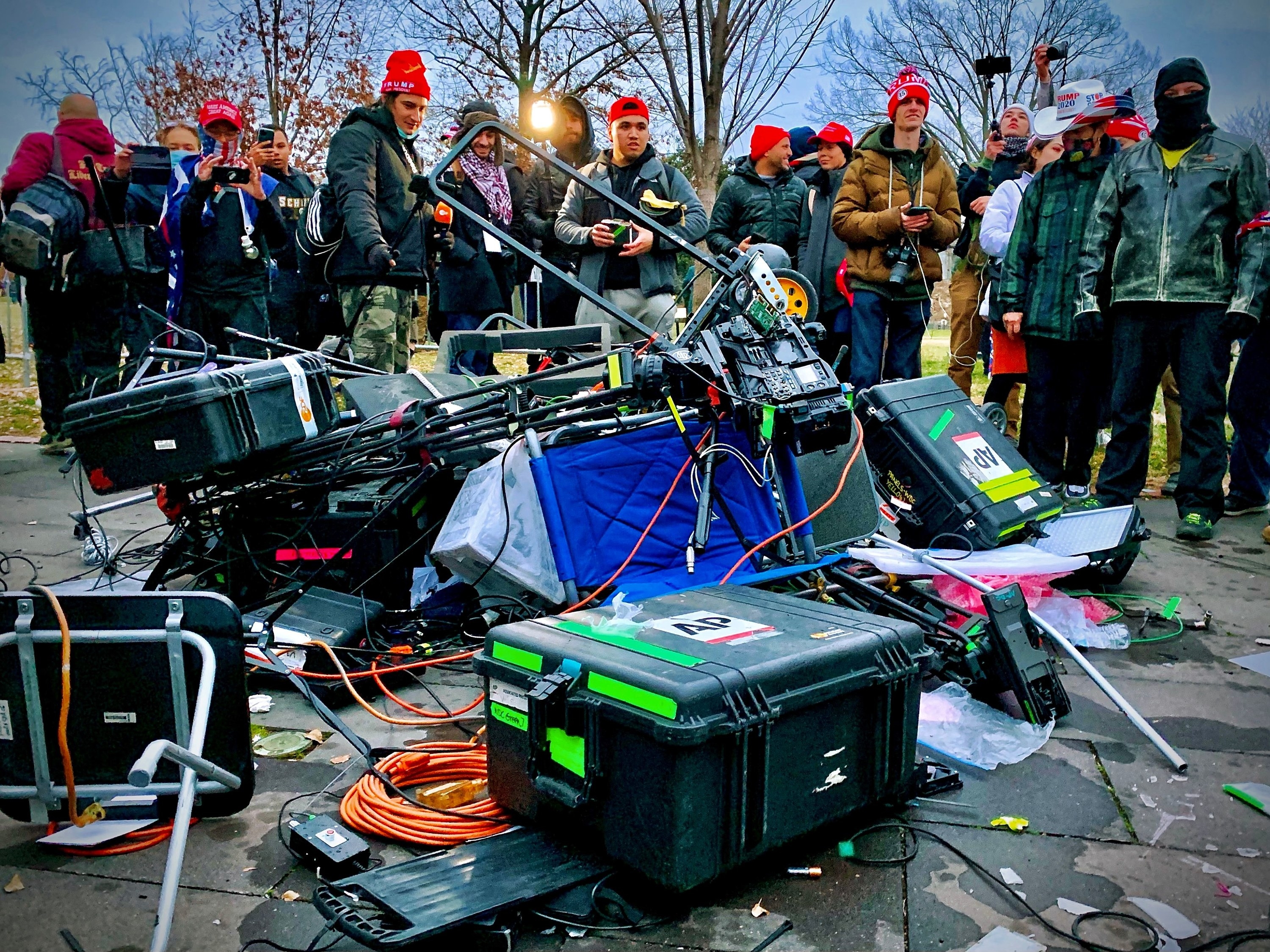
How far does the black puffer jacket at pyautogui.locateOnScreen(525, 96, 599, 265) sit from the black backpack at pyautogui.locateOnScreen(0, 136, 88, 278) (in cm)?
304

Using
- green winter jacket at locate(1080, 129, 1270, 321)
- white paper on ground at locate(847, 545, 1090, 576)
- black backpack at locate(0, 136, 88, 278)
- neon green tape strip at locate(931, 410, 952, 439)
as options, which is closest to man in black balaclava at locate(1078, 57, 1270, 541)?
green winter jacket at locate(1080, 129, 1270, 321)

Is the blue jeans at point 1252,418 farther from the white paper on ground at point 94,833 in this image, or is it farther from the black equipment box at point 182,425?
the white paper on ground at point 94,833

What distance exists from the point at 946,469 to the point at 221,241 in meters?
4.93

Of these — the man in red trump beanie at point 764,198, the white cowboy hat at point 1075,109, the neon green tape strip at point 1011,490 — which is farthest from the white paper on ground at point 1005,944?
the man in red trump beanie at point 764,198

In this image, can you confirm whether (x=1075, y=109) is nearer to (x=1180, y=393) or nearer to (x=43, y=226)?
(x=1180, y=393)

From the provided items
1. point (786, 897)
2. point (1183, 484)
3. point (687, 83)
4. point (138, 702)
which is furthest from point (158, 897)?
point (687, 83)

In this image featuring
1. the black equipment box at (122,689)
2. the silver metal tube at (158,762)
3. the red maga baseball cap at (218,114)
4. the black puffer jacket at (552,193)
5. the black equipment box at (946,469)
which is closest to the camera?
the silver metal tube at (158,762)

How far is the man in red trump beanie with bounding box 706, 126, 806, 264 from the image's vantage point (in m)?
7.31

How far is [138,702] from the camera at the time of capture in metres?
2.47

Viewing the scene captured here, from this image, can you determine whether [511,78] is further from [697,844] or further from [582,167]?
[697,844]

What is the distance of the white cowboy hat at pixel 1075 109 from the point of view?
579cm

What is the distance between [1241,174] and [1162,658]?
2821 mm

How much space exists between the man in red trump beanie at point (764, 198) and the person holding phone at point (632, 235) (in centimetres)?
95

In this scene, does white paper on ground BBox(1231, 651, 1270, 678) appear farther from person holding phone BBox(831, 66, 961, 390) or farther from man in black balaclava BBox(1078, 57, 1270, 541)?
person holding phone BBox(831, 66, 961, 390)
